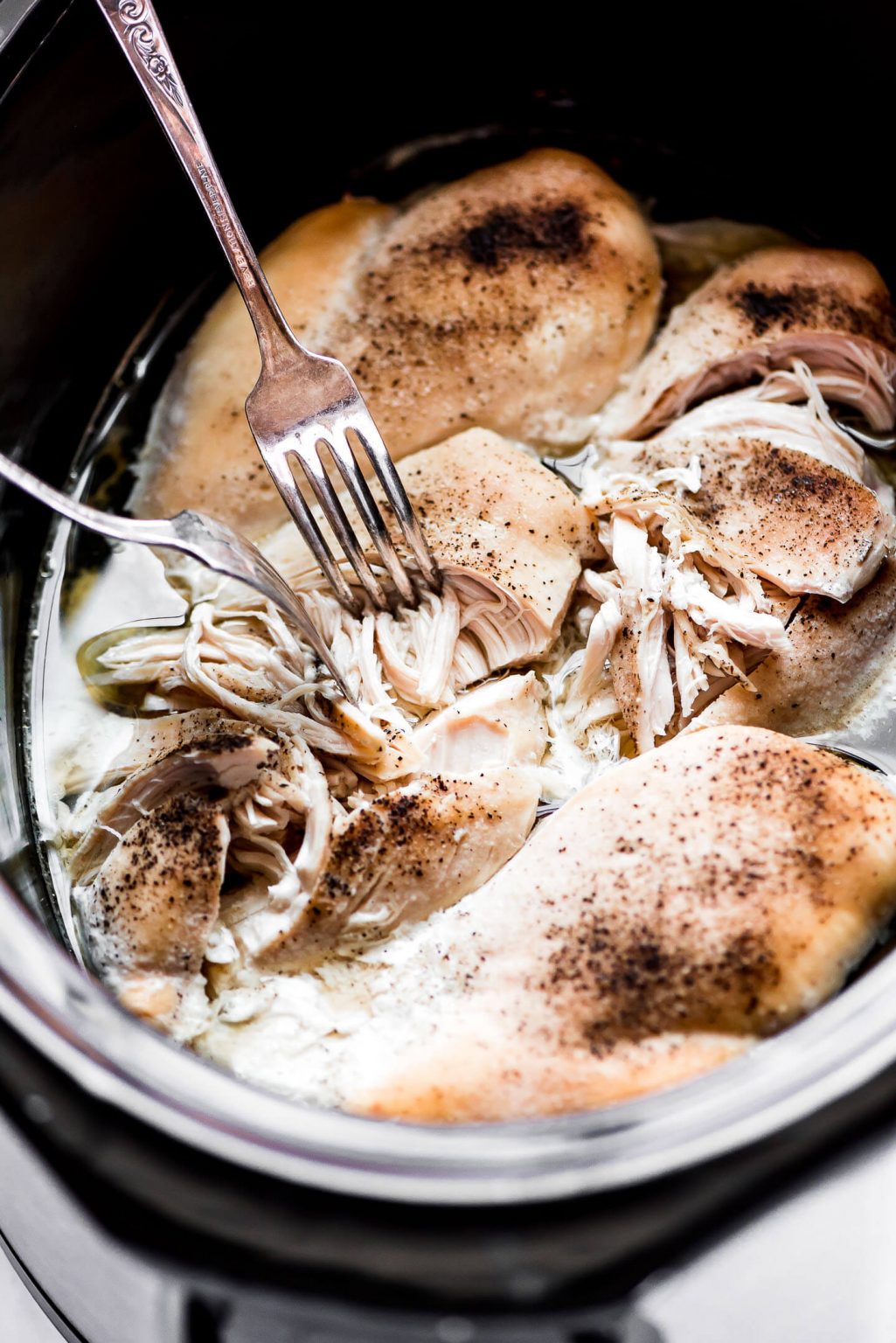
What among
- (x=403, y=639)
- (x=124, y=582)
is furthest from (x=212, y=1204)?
(x=124, y=582)

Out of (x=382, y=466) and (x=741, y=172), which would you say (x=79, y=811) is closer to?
(x=382, y=466)

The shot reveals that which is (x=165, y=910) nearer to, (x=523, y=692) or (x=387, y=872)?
(x=387, y=872)

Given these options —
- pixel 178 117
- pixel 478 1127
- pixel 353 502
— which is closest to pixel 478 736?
pixel 353 502

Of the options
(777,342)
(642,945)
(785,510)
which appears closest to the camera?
(642,945)

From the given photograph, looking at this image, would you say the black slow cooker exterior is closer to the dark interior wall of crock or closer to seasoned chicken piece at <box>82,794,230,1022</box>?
the dark interior wall of crock

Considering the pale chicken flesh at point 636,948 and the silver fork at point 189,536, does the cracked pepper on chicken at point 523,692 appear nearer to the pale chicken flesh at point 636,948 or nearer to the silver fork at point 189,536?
Answer: the pale chicken flesh at point 636,948

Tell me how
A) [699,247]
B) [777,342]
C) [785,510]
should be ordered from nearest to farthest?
[785,510], [777,342], [699,247]
